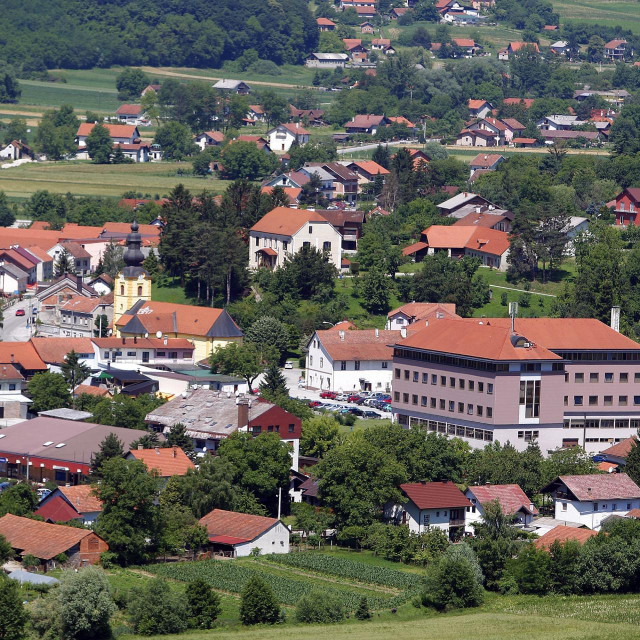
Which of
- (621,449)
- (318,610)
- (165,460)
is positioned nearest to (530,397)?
(621,449)

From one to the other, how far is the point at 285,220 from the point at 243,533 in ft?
184

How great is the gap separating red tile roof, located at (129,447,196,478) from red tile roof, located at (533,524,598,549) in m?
15.9

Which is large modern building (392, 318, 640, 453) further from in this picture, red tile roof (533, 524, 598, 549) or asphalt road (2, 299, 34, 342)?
asphalt road (2, 299, 34, 342)

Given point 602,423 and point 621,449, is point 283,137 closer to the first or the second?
A: point 602,423

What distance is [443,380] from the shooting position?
89.9 metres

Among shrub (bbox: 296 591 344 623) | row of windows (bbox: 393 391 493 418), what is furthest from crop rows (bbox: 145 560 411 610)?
row of windows (bbox: 393 391 493 418)

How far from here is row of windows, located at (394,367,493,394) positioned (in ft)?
288

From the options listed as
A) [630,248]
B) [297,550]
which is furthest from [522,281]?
[297,550]

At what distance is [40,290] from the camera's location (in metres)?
123

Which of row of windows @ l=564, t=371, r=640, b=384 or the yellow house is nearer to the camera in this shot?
row of windows @ l=564, t=371, r=640, b=384

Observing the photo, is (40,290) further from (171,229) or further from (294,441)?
(294,441)

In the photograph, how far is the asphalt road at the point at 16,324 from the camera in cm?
11231

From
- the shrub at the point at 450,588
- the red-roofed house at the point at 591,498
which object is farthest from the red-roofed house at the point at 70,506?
the red-roofed house at the point at 591,498

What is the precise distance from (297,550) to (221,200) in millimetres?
65277
